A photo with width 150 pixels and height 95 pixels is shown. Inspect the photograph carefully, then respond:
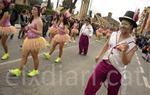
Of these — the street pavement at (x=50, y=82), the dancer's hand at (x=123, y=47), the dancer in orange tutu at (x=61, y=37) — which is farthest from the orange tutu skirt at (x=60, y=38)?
the dancer's hand at (x=123, y=47)

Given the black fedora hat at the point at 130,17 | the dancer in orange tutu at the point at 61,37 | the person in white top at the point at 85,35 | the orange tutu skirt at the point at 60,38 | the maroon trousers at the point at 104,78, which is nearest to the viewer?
the black fedora hat at the point at 130,17

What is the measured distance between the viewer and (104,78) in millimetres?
6145

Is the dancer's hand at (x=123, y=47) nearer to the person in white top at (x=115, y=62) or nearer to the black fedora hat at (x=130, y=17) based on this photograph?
the person in white top at (x=115, y=62)

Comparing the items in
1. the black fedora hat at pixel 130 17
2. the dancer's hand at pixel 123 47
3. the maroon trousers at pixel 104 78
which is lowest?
the maroon trousers at pixel 104 78

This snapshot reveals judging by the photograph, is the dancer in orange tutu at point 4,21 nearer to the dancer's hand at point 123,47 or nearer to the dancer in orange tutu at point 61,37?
the dancer in orange tutu at point 61,37

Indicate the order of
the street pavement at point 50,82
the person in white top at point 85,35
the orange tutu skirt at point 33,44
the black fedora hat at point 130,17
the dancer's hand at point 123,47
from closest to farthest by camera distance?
the dancer's hand at point 123,47 → the black fedora hat at point 130,17 → the street pavement at point 50,82 → the orange tutu skirt at point 33,44 → the person in white top at point 85,35

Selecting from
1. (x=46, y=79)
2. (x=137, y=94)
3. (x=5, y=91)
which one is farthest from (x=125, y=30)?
(x=137, y=94)

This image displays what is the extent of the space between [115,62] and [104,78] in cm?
32

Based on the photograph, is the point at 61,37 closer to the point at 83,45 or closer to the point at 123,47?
the point at 83,45

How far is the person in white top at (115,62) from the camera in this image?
237 inches

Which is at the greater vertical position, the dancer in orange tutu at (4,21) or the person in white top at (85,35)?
the dancer in orange tutu at (4,21)

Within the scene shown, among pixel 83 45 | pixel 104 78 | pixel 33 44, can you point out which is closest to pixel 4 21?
pixel 33 44

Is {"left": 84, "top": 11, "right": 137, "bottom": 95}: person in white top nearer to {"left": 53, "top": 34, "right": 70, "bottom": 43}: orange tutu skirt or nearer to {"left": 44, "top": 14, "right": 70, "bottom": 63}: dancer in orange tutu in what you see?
{"left": 44, "top": 14, "right": 70, "bottom": 63}: dancer in orange tutu

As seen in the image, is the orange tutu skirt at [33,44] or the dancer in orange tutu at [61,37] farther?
the dancer in orange tutu at [61,37]
